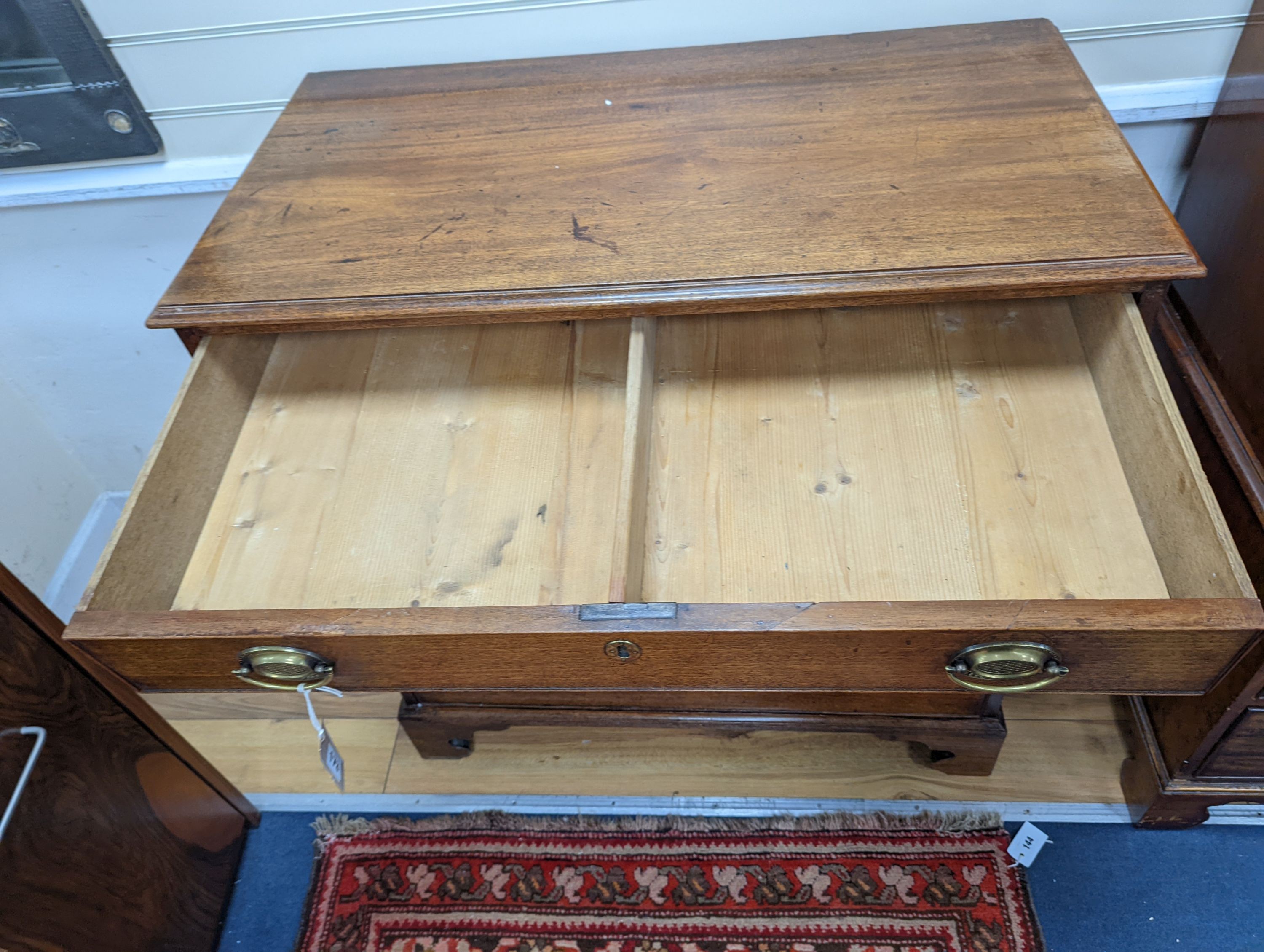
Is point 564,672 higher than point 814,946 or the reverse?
higher

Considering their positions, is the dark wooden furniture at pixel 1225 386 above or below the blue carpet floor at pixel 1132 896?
above

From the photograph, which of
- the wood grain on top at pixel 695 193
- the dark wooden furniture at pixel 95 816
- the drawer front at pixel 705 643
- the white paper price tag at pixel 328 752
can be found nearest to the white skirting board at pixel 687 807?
the dark wooden furniture at pixel 95 816

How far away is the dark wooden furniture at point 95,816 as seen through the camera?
78cm

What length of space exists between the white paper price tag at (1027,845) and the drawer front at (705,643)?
19.3 inches

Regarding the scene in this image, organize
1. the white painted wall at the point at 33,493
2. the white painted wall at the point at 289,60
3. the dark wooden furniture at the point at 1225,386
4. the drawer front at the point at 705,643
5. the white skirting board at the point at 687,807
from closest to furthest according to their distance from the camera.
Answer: the drawer front at the point at 705,643
the dark wooden furniture at the point at 1225,386
the white painted wall at the point at 289,60
the white skirting board at the point at 687,807
the white painted wall at the point at 33,493

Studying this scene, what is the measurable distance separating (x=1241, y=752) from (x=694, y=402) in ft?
2.33

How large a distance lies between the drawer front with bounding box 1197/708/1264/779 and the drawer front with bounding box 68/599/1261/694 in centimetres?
29

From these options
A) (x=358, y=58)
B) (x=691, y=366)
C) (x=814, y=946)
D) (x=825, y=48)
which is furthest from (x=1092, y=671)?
(x=358, y=58)

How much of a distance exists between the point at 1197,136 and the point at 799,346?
23.0 inches

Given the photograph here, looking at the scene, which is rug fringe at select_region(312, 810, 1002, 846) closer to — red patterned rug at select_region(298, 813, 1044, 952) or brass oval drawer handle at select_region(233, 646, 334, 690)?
red patterned rug at select_region(298, 813, 1044, 952)

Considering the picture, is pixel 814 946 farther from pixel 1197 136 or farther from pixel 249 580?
pixel 1197 136

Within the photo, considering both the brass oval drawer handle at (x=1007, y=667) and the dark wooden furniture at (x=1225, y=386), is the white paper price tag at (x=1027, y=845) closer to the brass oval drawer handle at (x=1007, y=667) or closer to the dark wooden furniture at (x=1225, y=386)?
the dark wooden furniture at (x=1225, y=386)

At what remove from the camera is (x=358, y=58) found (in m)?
1.04

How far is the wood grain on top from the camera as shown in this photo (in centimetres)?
70
